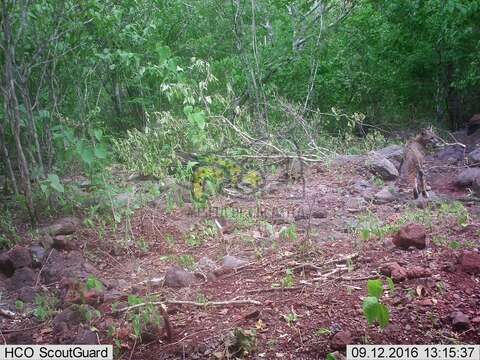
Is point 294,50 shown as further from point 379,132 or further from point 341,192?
point 341,192

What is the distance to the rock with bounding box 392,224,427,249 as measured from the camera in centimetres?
349

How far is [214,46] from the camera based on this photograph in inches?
426

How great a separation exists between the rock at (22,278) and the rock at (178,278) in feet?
3.98

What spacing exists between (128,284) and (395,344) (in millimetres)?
2166

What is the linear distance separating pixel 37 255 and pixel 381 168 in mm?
4452

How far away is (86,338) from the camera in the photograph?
2879mm

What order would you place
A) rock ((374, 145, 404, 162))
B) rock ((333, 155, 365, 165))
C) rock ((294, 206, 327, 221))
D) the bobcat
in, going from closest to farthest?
rock ((294, 206, 327, 221))
the bobcat
rock ((333, 155, 365, 165))
rock ((374, 145, 404, 162))

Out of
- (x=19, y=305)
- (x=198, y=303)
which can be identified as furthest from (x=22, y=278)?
(x=198, y=303)

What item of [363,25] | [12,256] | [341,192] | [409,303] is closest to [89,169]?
[12,256]

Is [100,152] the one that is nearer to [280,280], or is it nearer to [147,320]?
[280,280]

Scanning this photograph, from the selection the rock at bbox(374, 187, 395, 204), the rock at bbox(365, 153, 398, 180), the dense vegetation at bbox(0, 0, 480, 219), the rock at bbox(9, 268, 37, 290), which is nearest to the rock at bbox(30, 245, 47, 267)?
the rock at bbox(9, 268, 37, 290)

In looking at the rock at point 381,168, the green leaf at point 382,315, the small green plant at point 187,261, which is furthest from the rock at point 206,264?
the rock at point 381,168

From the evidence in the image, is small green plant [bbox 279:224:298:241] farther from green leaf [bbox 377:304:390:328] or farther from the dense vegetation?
green leaf [bbox 377:304:390:328]

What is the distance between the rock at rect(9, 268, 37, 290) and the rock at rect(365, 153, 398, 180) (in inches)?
177
